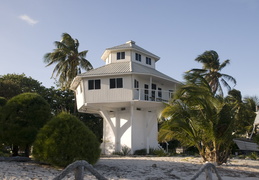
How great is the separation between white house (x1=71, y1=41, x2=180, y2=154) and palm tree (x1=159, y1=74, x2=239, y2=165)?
29.3 feet

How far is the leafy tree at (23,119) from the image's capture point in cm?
1190

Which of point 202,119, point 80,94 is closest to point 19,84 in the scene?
point 80,94

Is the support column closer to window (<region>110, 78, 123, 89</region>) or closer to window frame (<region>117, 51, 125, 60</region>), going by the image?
window (<region>110, 78, 123, 89</region>)

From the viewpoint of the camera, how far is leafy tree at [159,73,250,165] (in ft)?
48.9

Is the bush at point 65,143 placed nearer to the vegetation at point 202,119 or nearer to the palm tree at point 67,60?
the vegetation at point 202,119

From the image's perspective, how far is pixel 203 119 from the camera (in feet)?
49.8

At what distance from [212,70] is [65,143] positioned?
3457cm

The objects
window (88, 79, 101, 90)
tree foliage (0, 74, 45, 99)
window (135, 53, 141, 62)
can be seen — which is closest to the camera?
window (88, 79, 101, 90)

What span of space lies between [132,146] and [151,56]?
10.2 meters

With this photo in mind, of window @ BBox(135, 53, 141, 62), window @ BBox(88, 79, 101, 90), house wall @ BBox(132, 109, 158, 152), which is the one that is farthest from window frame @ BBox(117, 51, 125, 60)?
house wall @ BBox(132, 109, 158, 152)

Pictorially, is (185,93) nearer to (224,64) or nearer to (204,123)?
(204,123)

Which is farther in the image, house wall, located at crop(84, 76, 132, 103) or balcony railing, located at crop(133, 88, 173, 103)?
balcony railing, located at crop(133, 88, 173, 103)

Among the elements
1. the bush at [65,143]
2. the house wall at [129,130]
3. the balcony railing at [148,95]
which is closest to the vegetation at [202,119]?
the bush at [65,143]

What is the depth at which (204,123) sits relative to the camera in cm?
1493
